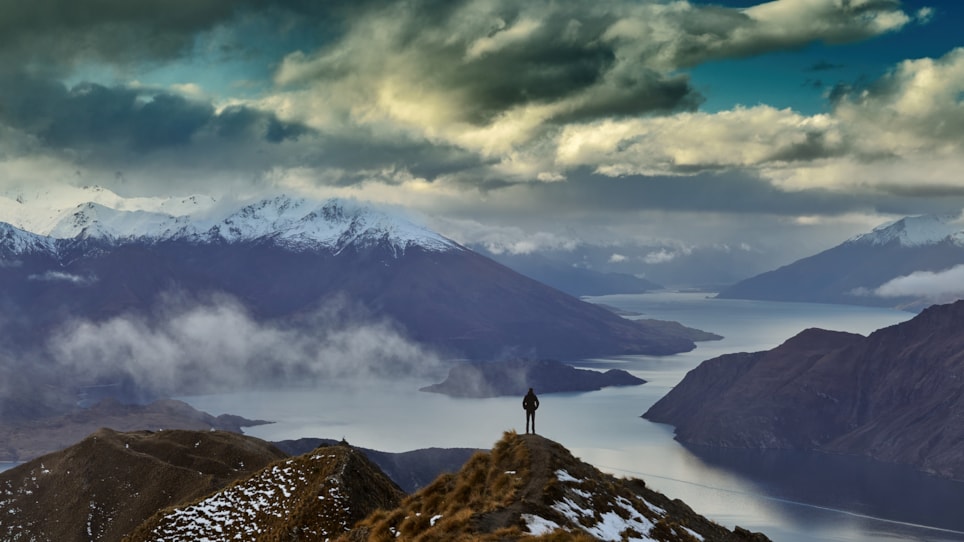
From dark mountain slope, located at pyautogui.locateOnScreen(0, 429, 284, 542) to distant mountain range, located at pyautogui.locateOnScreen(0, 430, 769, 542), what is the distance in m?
0.25

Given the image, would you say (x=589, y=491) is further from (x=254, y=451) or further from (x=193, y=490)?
(x=254, y=451)

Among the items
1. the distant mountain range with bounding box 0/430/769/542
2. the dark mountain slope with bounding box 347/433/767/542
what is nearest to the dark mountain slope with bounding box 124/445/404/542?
the distant mountain range with bounding box 0/430/769/542

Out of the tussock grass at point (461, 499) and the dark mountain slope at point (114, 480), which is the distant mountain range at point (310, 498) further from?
the dark mountain slope at point (114, 480)

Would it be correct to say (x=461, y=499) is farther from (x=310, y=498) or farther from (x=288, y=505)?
(x=288, y=505)

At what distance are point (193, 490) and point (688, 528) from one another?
322 ft

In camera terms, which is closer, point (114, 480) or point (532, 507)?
point (532, 507)

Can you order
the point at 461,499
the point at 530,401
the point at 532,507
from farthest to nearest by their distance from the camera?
the point at 530,401 → the point at 461,499 → the point at 532,507

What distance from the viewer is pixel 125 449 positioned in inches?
6127

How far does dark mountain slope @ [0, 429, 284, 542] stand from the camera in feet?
446

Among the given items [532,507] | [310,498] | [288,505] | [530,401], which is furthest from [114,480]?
[532,507]

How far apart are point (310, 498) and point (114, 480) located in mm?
80368

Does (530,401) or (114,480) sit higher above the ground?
(530,401)

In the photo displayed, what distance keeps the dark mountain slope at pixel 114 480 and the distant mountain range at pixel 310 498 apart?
25 centimetres

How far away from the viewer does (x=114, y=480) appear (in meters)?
146
